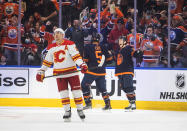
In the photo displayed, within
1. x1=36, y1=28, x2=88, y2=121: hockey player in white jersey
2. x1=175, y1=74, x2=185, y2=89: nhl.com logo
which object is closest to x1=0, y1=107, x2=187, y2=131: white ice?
x1=36, y1=28, x2=88, y2=121: hockey player in white jersey

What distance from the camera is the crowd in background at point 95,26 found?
760cm

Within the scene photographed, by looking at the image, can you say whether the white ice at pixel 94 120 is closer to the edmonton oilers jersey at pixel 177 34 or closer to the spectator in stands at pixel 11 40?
the spectator in stands at pixel 11 40

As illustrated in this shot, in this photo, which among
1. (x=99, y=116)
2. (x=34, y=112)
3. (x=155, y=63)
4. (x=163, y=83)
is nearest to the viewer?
(x=99, y=116)

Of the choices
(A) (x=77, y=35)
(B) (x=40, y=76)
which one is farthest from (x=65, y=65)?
(A) (x=77, y=35)

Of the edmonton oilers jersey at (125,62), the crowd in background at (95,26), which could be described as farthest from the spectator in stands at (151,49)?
the edmonton oilers jersey at (125,62)

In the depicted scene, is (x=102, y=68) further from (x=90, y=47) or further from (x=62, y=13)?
(x=62, y=13)

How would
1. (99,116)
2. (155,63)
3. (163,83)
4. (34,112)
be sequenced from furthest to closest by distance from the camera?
(155,63) → (163,83) → (34,112) → (99,116)

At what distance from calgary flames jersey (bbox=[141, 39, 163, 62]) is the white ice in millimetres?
1429

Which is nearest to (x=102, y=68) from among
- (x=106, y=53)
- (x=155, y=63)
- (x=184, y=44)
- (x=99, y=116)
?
(x=106, y=53)

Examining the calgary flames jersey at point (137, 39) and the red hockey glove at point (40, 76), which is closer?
the red hockey glove at point (40, 76)

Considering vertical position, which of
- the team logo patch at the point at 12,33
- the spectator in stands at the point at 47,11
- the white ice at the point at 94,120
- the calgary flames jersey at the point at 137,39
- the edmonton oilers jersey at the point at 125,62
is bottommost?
the white ice at the point at 94,120

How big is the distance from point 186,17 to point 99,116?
3.29 metres

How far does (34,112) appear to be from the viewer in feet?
20.4

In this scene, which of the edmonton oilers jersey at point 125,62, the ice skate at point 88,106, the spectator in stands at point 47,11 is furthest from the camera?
the spectator in stands at point 47,11
